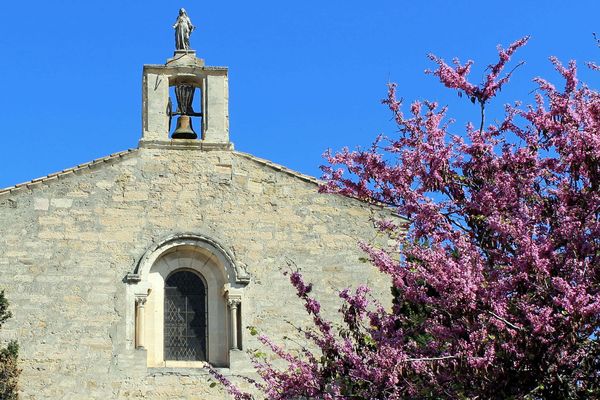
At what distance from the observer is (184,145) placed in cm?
1859

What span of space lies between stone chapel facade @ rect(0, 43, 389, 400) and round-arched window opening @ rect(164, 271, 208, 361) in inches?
0.8

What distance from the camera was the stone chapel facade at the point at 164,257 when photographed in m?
17.0

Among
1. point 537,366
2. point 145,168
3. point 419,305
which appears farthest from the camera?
point 145,168

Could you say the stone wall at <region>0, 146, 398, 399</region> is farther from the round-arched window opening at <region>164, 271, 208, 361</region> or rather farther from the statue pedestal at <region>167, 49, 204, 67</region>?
the statue pedestal at <region>167, 49, 204, 67</region>

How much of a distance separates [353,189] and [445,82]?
136 centimetres

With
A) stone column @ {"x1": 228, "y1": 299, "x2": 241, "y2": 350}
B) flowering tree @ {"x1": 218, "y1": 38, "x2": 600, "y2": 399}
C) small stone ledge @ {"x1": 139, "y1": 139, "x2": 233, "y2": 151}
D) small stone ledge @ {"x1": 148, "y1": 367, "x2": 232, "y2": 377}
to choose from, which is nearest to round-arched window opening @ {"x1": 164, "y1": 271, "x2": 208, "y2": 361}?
small stone ledge @ {"x1": 148, "y1": 367, "x2": 232, "y2": 377}

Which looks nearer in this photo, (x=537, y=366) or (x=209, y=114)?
(x=537, y=366)

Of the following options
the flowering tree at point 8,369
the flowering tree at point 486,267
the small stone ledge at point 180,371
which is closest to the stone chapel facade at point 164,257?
the small stone ledge at point 180,371

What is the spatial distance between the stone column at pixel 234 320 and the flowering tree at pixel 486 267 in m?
5.89

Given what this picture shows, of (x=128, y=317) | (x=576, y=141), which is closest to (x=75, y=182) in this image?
(x=128, y=317)

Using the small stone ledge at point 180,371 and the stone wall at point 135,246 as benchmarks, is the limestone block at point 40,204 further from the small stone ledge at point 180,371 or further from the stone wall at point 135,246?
the small stone ledge at point 180,371

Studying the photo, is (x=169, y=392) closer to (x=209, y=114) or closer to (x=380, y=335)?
(x=209, y=114)

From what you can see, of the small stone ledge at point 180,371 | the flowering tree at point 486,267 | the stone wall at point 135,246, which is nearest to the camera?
the flowering tree at point 486,267

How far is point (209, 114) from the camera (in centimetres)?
1892
